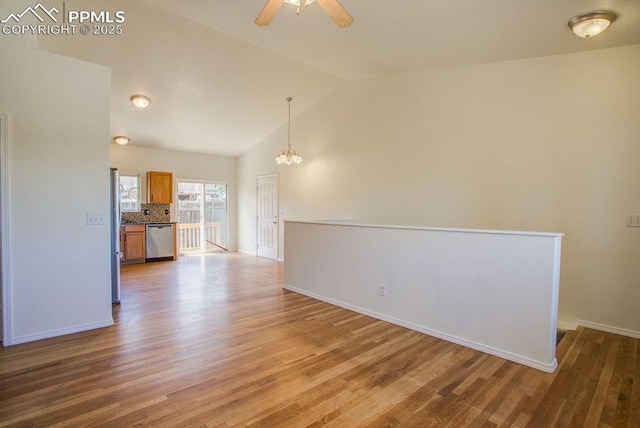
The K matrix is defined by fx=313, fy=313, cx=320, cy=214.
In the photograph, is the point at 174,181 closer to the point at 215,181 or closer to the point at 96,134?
the point at 215,181

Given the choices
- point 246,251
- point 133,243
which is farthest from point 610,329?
point 133,243

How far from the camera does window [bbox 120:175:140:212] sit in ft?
24.0

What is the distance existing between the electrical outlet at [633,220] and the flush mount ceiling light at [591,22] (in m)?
1.78

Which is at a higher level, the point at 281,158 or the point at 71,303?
the point at 281,158

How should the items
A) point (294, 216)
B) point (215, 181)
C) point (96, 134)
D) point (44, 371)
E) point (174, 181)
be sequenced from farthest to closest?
point (215, 181), point (174, 181), point (294, 216), point (96, 134), point (44, 371)

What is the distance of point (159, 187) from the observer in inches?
296

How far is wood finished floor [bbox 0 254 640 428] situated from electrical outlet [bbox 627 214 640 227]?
115 cm

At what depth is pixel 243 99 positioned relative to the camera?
220 inches

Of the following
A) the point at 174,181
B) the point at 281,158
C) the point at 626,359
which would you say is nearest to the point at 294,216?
the point at 281,158

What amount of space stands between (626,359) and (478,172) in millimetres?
2323

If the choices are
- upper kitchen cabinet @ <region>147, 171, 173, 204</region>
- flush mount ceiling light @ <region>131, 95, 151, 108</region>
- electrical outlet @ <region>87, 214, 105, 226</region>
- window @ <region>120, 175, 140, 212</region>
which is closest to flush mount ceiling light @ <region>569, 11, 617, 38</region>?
electrical outlet @ <region>87, 214, 105, 226</region>

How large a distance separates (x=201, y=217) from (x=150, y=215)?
132cm

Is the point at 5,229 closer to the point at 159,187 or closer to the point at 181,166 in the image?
the point at 159,187

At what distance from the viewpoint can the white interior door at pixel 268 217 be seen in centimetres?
747
